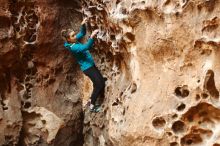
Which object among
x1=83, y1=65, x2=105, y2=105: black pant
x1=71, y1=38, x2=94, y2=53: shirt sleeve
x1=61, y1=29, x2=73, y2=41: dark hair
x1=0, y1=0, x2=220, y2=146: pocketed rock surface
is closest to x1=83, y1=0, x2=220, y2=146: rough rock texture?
x1=0, y1=0, x2=220, y2=146: pocketed rock surface

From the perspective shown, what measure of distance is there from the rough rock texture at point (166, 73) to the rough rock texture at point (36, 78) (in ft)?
3.28

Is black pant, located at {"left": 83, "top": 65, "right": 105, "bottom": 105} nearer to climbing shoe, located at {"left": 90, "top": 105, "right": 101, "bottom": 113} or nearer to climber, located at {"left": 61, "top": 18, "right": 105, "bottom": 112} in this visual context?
climber, located at {"left": 61, "top": 18, "right": 105, "bottom": 112}

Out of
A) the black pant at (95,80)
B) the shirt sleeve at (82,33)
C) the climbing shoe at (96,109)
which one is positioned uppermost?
the shirt sleeve at (82,33)

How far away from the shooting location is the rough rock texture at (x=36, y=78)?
5.06 meters

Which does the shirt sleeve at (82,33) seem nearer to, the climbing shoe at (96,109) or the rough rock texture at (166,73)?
the rough rock texture at (166,73)

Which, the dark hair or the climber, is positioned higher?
the dark hair

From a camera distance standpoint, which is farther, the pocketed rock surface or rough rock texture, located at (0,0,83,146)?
rough rock texture, located at (0,0,83,146)

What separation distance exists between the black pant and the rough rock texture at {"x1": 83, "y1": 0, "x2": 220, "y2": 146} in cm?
39

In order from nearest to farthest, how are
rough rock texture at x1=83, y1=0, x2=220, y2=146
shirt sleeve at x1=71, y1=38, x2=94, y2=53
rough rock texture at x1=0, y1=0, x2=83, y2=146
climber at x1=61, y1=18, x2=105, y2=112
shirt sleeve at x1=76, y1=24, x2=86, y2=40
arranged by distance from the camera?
1. rough rock texture at x1=83, y1=0, x2=220, y2=146
2. shirt sleeve at x1=71, y1=38, x2=94, y2=53
3. climber at x1=61, y1=18, x2=105, y2=112
4. shirt sleeve at x1=76, y1=24, x2=86, y2=40
5. rough rock texture at x1=0, y1=0, x2=83, y2=146

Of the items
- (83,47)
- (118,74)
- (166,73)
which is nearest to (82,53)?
(83,47)

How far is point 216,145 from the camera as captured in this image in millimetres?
3336

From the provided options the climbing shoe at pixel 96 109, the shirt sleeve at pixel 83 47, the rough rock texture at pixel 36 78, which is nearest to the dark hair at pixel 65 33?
the rough rock texture at pixel 36 78

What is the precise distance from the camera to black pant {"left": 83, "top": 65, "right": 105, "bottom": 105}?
4695 millimetres

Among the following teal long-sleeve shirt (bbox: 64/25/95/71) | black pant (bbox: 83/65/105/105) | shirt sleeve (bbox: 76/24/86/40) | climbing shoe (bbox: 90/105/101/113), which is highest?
shirt sleeve (bbox: 76/24/86/40)
